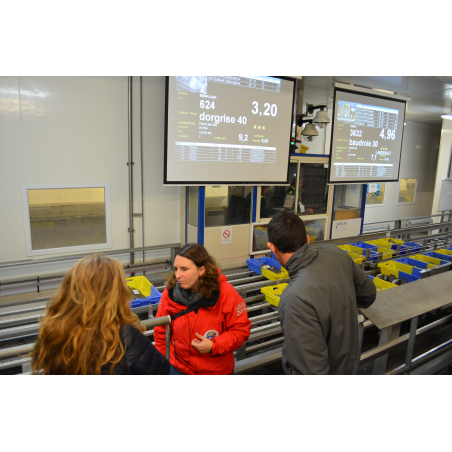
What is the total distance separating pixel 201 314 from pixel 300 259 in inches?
23.1

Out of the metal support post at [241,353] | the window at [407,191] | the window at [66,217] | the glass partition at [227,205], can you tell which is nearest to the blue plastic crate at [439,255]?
the glass partition at [227,205]

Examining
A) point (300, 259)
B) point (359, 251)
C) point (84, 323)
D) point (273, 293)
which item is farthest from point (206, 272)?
point (359, 251)

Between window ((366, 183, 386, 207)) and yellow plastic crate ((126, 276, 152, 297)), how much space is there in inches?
298

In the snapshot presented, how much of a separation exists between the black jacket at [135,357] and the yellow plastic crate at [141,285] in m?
2.04

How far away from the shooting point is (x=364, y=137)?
5844 mm

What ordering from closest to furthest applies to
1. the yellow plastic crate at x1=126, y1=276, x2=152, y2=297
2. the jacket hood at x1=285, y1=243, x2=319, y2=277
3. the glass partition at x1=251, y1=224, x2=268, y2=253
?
the jacket hood at x1=285, y1=243, x2=319, y2=277 → the yellow plastic crate at x1=126, y1=276, x2=152, y2=297 → the glass partition at x1=251, y1=224, x2=268, y2=253

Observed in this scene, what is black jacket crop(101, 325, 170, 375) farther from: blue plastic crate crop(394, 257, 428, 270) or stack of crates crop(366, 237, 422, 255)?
stack of crates crop(366, 237, 422, 255)

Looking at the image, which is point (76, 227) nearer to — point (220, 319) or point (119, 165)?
point (119, 165)

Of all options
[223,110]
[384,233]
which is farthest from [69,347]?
[223,110]

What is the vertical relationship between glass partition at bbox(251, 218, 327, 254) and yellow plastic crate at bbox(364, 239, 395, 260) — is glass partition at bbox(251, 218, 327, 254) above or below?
below

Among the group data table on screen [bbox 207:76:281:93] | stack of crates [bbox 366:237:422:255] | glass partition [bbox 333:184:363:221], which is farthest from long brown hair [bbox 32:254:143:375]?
glass partition [bbox 333:184:363:221]

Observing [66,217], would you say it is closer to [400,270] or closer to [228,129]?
[228,129]

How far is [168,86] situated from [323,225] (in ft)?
11.9

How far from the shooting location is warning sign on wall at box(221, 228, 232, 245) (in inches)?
187
